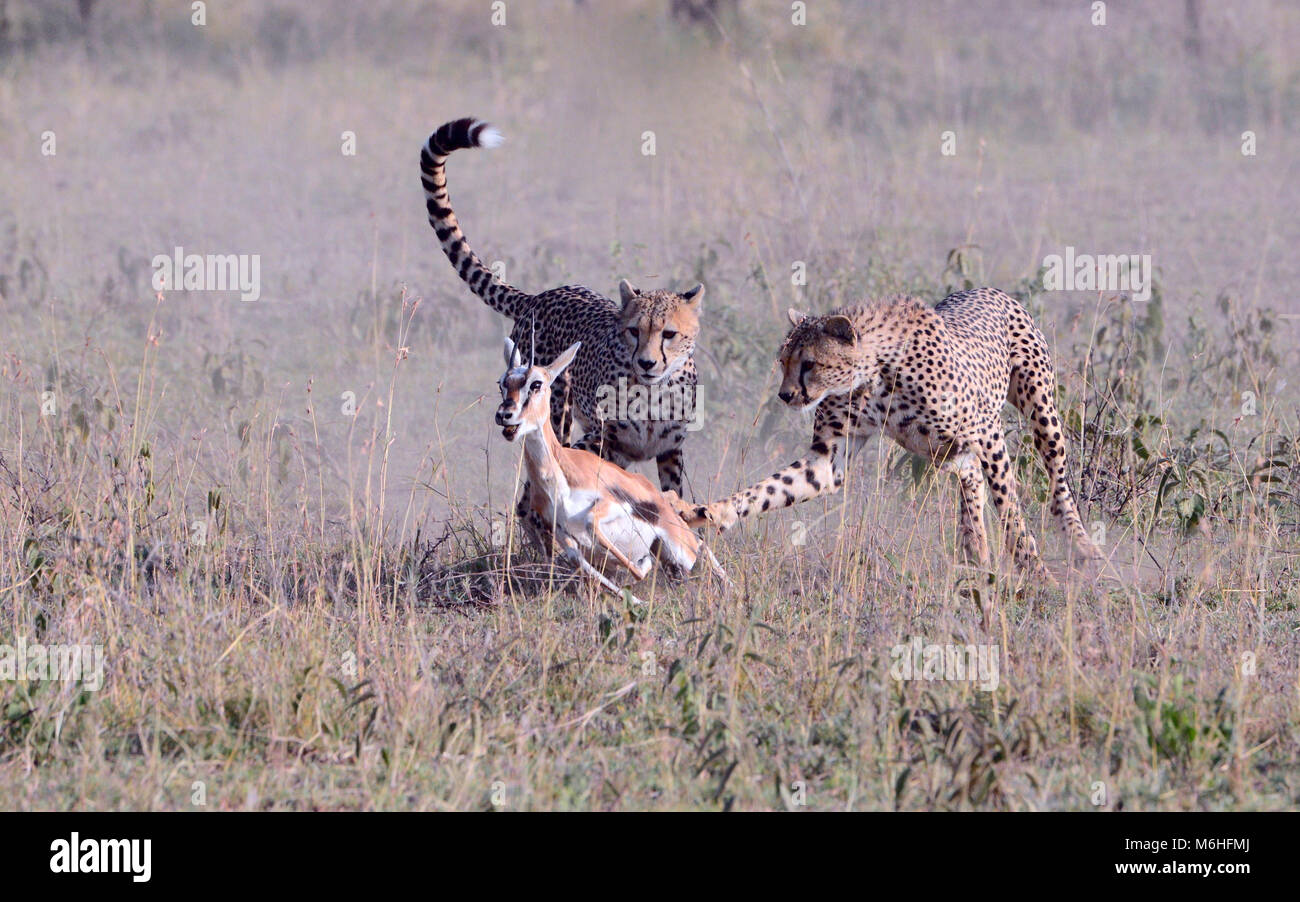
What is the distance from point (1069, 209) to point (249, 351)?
Result: 522cm

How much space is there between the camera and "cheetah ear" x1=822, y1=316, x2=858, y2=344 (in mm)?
5168

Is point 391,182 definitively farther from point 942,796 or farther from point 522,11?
point 942,796

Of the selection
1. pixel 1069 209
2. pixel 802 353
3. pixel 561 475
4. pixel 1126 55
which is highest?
pixel 1126 55

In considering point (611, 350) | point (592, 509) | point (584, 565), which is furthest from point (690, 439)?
point (584, 565)

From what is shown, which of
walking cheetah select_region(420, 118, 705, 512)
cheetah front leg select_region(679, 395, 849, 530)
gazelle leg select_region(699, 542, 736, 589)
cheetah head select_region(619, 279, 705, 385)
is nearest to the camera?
gazelle leg select_region(699, 542, 736, 589)

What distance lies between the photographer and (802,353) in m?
5.24

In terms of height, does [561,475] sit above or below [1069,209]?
below

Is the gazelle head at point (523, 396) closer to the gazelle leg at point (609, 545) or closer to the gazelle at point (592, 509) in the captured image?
the gazelle at point (592, 509)

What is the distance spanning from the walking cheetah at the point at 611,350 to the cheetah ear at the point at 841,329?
649mm

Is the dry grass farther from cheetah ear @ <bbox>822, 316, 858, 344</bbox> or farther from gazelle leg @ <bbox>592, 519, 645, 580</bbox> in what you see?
cheetah ear @ <bbox>822, 316, 858, 344</bbox>

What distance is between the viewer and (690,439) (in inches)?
283

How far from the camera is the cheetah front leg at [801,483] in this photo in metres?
5.11

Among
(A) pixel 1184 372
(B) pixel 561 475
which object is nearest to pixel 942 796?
(B) pixel 561 475

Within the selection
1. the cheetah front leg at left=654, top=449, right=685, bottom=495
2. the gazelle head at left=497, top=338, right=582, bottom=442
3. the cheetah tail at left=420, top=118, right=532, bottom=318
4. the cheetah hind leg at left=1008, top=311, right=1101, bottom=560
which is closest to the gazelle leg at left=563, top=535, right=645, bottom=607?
the gazelle head at left=497, top=338, right=582, bottom=442
